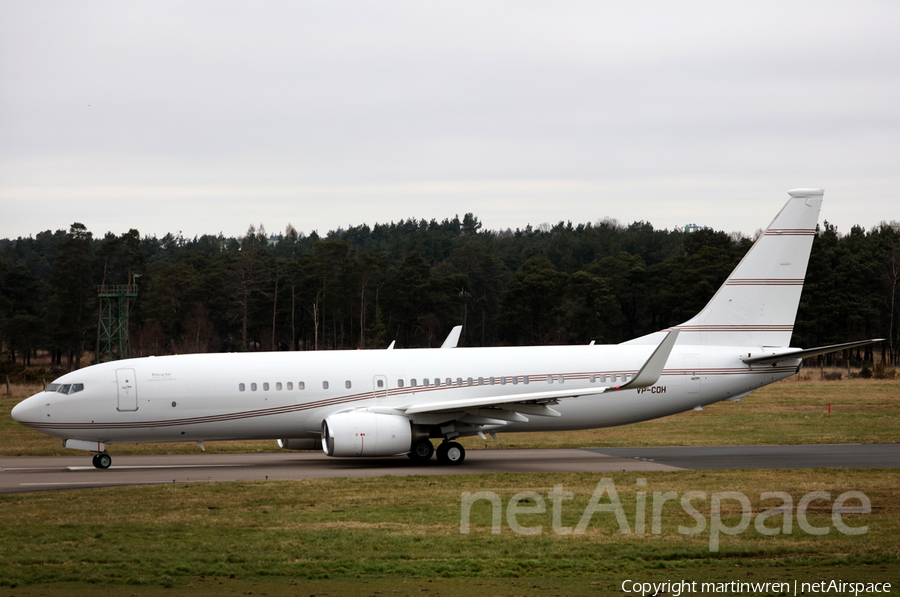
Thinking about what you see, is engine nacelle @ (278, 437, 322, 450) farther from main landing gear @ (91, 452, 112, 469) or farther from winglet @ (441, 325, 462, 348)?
winglet @ (441, 325, 462, 348)

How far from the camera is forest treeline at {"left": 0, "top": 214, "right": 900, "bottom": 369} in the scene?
8075 centimetres

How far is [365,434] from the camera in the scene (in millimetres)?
23078

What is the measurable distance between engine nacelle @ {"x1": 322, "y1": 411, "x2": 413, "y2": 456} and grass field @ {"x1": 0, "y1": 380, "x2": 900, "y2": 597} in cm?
201

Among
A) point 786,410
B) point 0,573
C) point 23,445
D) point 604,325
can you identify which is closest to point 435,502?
point 0,573

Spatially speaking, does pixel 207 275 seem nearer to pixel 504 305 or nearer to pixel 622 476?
pixel 504 305

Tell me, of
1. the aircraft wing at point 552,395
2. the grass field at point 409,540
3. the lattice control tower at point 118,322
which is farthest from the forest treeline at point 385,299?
the grass field at point 409,540

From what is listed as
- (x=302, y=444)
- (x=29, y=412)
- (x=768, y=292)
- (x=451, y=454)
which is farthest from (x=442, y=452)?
(x=768, y=292)

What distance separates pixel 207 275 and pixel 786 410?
6513 centimetres

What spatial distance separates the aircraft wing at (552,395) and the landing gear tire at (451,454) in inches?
46.8

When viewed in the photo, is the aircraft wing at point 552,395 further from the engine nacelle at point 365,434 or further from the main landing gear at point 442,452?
the main landing gear at point 442,452

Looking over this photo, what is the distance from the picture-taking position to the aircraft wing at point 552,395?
22219 millimetres

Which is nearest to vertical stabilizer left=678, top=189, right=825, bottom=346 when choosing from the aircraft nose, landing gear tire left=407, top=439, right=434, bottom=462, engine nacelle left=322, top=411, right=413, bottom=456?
landing gear tire left=407, top=439, right=434, bottom=462

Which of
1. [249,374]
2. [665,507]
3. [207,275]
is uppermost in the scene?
[207,275]

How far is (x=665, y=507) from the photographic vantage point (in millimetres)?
17281
